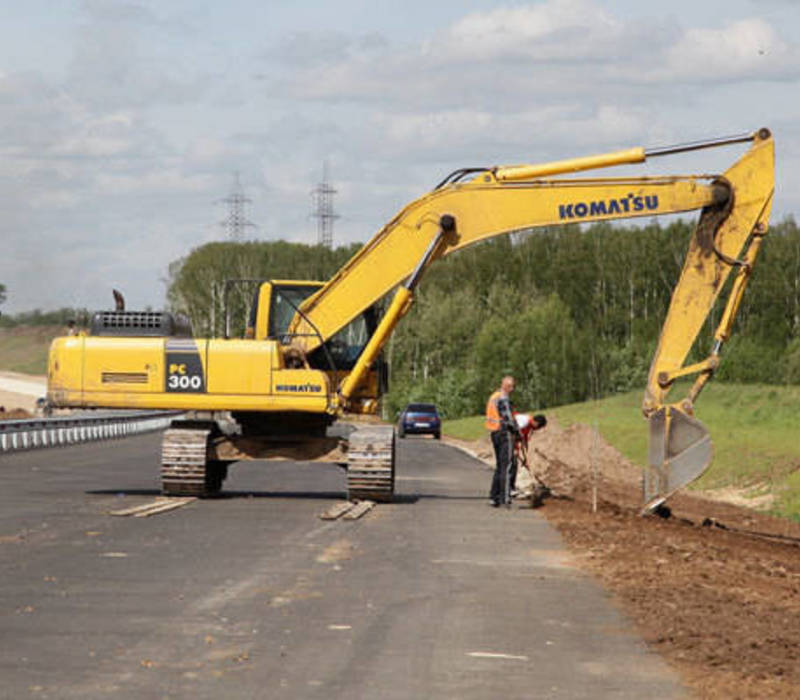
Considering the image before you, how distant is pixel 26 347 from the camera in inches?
7338

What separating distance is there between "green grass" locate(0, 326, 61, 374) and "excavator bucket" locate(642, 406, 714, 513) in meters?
150

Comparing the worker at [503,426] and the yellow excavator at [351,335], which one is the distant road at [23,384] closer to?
the yellow excavator at [351,335]

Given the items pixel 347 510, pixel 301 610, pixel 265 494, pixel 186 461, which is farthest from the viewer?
pixel 265 494

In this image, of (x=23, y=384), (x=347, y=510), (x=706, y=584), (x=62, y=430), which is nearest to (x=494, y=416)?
(x=347, y=510)

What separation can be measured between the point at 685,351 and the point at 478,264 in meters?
114

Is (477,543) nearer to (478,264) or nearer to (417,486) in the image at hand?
(417,486)

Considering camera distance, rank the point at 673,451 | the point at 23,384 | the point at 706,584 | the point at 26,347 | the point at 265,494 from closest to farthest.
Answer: the point at 706,584
the point at 673,451
the point at 265,494
the point at 23,384
the point at 26,347

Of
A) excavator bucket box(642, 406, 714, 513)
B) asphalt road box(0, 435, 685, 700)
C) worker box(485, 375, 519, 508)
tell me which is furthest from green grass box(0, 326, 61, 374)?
asphalt road box(0, 435, 685, 700)

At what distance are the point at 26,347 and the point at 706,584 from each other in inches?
6941

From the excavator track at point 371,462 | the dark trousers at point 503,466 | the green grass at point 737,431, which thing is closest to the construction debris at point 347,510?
the excavator track at point 371,462

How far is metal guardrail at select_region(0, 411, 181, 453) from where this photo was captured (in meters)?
46.4

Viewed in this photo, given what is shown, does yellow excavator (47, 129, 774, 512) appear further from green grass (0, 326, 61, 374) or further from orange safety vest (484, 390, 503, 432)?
green grass (0, 326, 61, 374)

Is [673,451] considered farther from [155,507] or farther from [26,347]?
[26,347]

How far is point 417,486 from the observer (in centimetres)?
3334
